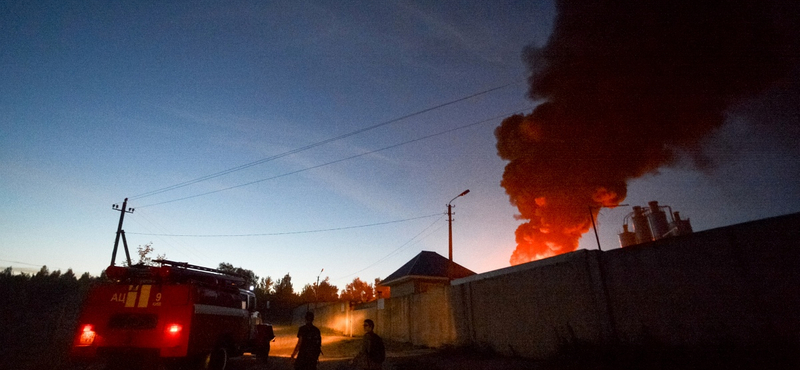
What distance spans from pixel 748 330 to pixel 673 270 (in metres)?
1.40

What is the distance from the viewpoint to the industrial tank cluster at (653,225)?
18906mm

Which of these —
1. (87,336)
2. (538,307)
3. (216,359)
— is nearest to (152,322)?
(87,336)

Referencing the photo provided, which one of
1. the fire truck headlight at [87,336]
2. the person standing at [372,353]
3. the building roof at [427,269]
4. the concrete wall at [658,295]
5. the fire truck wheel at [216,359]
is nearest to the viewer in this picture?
the concrete wall at [658,295]

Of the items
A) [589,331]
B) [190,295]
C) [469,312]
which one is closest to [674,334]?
[589,331]

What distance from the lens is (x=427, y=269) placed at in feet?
102

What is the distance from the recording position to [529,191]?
71.4 feet

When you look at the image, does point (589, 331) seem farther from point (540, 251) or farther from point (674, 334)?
point (540, 251)

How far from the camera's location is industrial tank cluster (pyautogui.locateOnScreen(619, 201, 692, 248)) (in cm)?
1891

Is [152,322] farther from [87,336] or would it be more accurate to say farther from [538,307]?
[538,307]

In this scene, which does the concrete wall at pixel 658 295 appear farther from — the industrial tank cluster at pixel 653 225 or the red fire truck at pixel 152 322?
the industrial tank cluster at pixel 653 225

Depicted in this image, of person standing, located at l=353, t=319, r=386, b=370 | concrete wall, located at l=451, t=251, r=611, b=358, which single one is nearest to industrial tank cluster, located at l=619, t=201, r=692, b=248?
concrete wall, located at l=451, t=251, r=611, b=358

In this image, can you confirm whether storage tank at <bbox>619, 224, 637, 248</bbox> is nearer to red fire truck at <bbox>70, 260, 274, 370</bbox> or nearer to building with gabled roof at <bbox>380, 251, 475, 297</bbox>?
building with gabled roof at <bbox>380, 251, 475, 297</bbox>

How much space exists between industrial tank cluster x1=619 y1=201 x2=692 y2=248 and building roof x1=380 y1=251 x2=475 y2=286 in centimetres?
1419

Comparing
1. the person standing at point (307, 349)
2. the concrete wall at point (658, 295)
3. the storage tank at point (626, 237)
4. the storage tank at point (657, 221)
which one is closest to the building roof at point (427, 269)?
the storage tank at point (626, 237)
